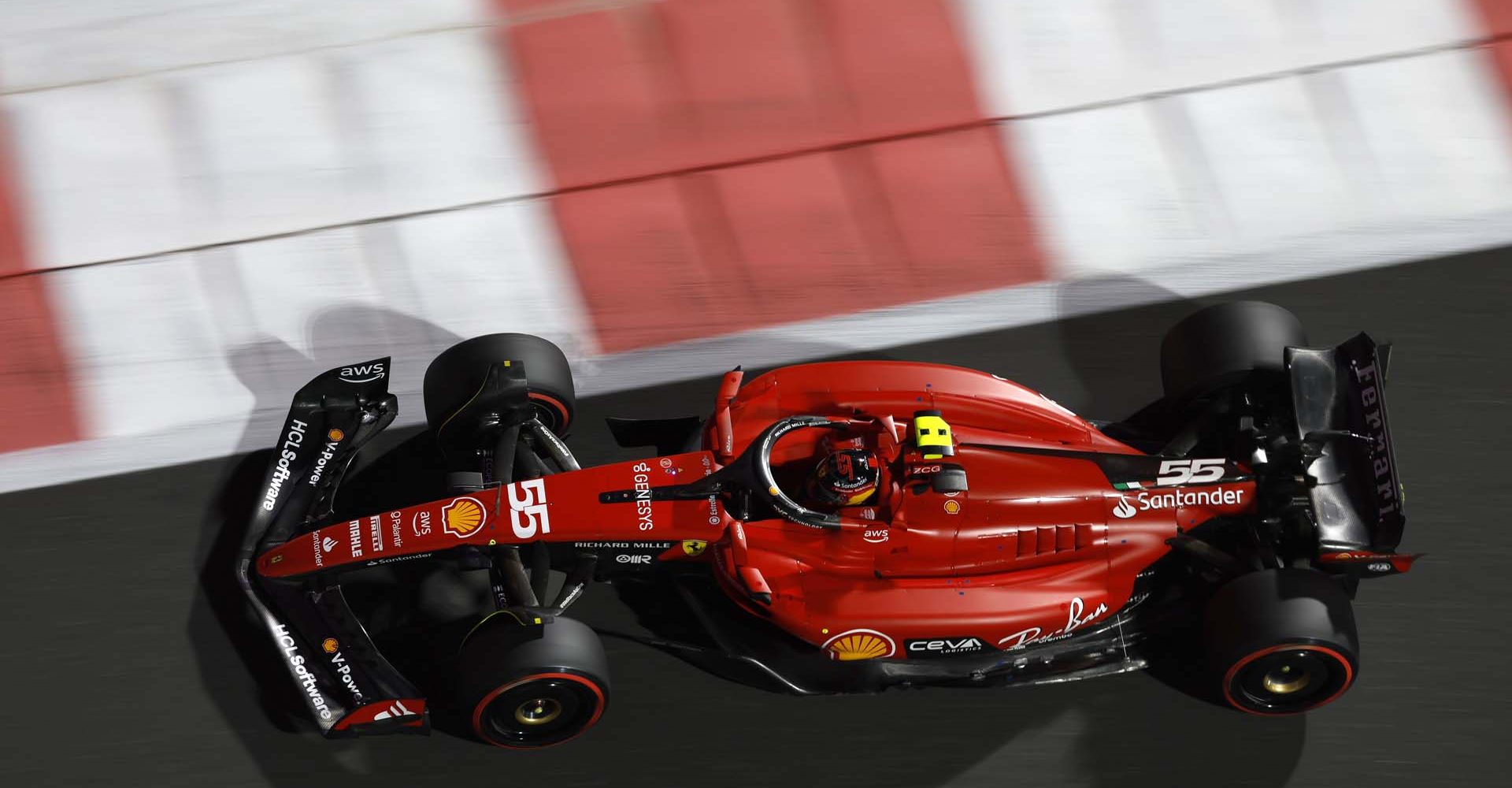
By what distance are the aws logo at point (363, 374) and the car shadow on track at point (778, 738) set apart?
1136 millimetres

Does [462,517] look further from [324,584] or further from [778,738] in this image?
[778,738]

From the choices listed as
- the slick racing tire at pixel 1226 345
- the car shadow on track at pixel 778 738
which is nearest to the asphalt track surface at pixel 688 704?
the car shadow on track at pixel 778 738

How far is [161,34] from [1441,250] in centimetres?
715

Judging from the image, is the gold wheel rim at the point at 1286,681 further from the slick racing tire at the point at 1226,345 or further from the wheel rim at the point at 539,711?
the wheel rim at the point at 539,711

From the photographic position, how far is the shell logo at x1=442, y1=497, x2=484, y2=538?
5.61m

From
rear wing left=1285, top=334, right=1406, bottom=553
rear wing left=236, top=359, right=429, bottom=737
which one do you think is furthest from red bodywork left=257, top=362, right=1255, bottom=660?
rear wing left=1285, top=334, right=1406, bottom=553

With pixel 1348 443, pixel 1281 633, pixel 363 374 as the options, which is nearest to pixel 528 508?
pixel 363 374

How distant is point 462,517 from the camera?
5633mm

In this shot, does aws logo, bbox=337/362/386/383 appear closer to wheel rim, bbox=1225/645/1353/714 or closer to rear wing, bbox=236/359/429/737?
rear wing, bbox=236/359/429/737

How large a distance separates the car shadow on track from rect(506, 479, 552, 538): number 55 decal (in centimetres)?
86

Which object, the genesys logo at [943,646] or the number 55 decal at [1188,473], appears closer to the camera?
the genesys logo at [943,646]

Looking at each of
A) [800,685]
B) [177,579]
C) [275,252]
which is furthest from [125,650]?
[800,685]

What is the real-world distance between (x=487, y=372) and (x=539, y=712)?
143 cm

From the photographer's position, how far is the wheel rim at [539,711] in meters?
5.48
